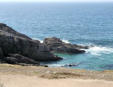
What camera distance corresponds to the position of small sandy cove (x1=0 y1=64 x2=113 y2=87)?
26.5 metres

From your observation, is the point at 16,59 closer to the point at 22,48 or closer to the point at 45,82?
the point at 22,48

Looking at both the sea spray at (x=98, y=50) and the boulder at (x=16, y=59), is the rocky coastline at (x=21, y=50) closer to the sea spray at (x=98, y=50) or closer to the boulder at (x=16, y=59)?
the boulder at (x=16, y=59)

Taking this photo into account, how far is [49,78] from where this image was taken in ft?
93.0

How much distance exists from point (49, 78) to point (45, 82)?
1.32 metres

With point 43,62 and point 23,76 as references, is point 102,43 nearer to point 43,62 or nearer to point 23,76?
point 43,62

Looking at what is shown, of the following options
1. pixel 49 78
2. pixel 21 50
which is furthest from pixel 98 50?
pixel 49 78

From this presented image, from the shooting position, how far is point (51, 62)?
6209 centimetres

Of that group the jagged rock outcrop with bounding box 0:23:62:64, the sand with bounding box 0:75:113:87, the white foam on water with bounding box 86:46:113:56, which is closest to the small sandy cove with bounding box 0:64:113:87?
the sand with bounding box 0:75:113:87

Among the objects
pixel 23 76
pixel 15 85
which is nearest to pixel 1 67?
pixel 23 76

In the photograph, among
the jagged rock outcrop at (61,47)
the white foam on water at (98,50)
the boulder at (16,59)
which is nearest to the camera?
the boulder at (16,59)

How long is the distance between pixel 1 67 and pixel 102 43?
53.9 meters

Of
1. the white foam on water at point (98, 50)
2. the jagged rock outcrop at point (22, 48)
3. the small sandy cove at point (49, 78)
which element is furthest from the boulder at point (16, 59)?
the small sandy cove at point (49, 78)

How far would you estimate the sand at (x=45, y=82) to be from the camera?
86.1 ft

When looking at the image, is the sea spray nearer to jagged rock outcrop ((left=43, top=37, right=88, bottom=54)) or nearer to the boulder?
jagged rock outcrop ((left=43, top=37, right=88, bottom=54))
